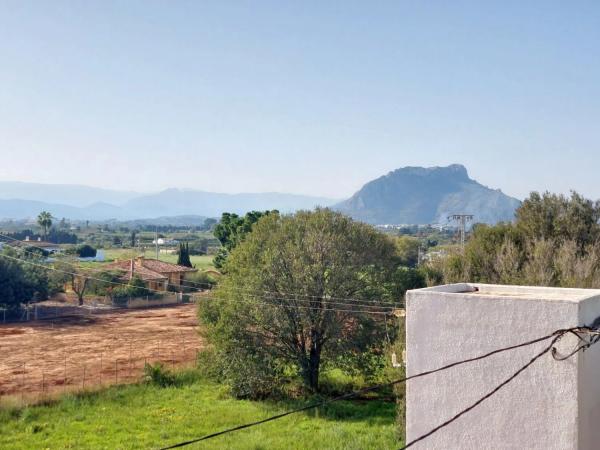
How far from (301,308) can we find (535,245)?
15.4m

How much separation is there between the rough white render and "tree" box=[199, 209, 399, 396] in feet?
59.2

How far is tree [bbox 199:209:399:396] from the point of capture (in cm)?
2597

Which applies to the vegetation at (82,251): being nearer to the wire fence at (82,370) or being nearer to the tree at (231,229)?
the tree at (231,229)

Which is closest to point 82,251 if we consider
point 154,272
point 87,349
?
point 154,272

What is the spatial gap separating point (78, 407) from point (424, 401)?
20343 millimetres

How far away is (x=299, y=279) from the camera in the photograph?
85.5ft

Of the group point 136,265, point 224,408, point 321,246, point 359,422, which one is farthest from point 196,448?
point 136,265

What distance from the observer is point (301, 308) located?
26.1 meters

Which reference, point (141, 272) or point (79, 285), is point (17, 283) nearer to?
point (79, 285)

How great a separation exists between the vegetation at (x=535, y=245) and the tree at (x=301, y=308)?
6.29m

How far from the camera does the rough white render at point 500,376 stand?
6801 millimetres

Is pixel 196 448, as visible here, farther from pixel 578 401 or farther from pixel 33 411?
pixel 578 401

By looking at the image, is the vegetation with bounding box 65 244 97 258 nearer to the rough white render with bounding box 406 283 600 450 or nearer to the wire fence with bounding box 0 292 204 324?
the wire fence with bounding box 0 292 204 324

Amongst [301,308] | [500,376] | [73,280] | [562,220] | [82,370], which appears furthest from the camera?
[73,280]
